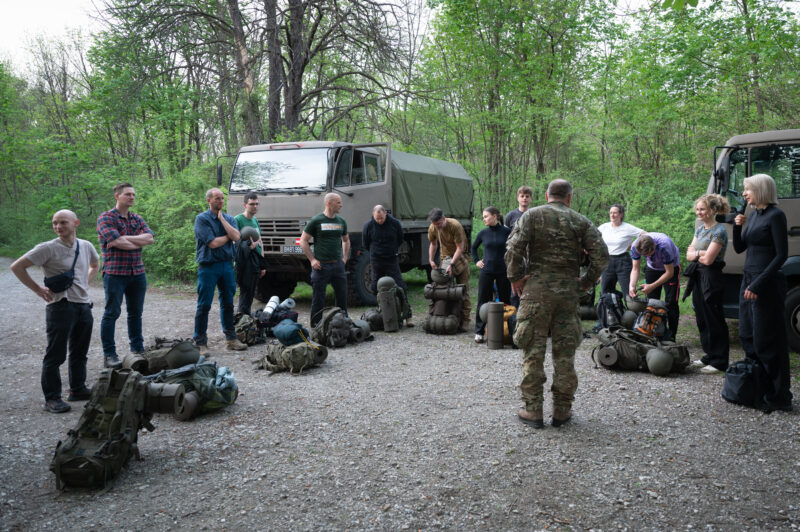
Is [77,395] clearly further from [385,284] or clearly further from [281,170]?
[281,170]

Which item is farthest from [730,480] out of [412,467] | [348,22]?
[348,22]

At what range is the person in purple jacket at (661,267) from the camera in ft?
20.0

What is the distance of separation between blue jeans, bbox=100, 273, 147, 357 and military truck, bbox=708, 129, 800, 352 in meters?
6.60

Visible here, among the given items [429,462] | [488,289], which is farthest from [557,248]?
[488,289]

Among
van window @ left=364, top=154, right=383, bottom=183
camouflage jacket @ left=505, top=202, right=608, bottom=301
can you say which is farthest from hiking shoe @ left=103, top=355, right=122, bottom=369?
van window @ left=364, top=154, right=383, bottom=183

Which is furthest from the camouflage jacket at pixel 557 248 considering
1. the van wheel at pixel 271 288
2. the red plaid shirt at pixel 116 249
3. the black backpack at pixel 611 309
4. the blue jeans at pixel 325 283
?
the van wheel at pixel 271 288

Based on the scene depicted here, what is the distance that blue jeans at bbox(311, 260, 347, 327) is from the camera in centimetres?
748

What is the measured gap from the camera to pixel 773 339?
4340 mm

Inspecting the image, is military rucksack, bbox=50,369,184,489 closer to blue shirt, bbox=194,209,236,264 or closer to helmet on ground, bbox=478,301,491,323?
blue shirt, bbox=194,209,236,264

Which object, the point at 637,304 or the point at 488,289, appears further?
the point at 488,289

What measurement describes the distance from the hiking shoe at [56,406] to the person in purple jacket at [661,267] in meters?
6.03

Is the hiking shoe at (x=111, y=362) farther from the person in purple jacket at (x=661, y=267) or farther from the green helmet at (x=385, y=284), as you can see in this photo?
the person in purple jacket at (x=661, y=267)

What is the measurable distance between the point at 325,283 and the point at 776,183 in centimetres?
572

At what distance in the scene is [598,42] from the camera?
605 inches
